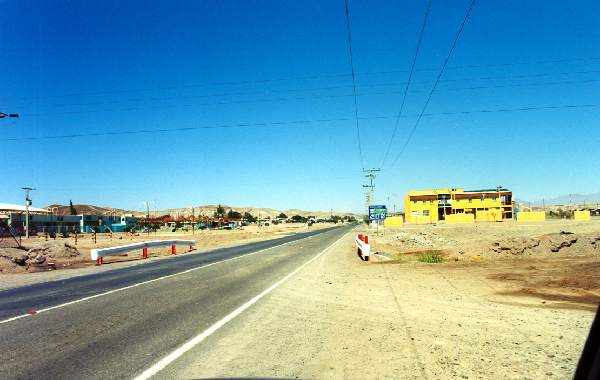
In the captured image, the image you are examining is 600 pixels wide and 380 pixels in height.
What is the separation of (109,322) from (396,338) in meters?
5.39

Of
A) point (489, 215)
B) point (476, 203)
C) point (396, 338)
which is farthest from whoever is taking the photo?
point (476, 203)

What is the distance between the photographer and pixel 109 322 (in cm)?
833

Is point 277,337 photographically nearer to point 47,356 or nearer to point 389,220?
point 47,356

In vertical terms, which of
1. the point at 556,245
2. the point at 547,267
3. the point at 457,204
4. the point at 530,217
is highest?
the point at 457,204

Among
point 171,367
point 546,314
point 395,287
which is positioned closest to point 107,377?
point 171,367

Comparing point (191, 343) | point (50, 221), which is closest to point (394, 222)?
point (50, 221)

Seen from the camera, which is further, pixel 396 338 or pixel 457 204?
pixel 457 204

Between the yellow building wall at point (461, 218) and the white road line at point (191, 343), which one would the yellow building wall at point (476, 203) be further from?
the white road line at point (191, 343)

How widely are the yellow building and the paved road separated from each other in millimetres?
93817

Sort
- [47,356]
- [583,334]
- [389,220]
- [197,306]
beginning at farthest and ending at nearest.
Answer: [389,220], [197,306], [583,334], [47,356]

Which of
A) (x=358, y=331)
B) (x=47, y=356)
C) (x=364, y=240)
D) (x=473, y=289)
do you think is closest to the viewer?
(x=47, y=356)

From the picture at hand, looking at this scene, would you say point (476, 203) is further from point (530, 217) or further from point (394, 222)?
point (394, 222)

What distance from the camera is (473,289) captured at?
38.0ft

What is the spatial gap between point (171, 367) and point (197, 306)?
4.56m
